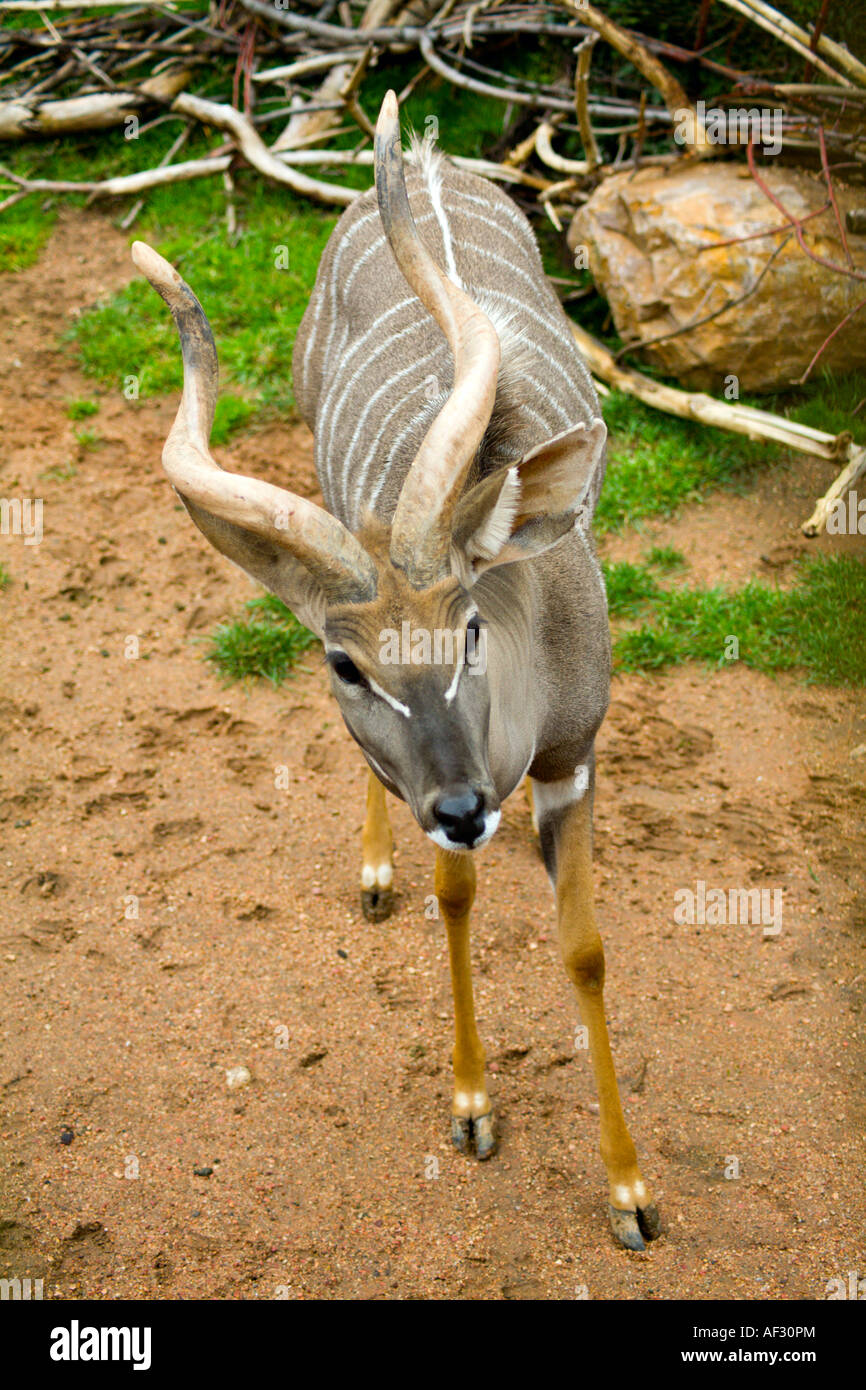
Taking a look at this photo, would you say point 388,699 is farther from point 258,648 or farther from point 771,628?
point 771,628

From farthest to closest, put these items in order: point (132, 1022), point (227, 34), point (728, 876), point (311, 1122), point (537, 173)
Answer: point (227, 34) → point (537, 173) → point (728, 876) → point (132, 1022) → point (311, 1122)

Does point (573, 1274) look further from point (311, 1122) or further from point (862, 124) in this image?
point (862, 124)

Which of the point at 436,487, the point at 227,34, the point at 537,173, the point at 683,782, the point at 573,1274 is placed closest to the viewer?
the point at 436,487

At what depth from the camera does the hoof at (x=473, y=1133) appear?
11.0 ft

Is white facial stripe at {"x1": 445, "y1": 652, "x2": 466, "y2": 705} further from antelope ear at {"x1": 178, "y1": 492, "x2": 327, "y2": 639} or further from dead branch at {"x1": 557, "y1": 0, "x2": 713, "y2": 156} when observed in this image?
dead branch at {"x1": 557, "y1": 0, "x2": 713, "y2": 156}

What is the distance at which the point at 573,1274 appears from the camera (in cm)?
303

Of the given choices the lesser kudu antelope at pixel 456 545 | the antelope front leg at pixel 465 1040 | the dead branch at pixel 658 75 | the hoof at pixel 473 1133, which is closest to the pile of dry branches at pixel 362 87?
the dead branch at pixel 658 75

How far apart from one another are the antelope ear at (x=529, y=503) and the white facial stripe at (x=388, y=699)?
13.7 inches

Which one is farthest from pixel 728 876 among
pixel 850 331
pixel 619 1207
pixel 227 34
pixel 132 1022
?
pixel 227 34

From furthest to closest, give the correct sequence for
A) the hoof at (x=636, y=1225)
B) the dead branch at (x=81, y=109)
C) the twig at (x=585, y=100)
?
the dead branch at (x=81, y=109) < the twig at (x=585, y=100) < the hoof at (x=636, y=1225)

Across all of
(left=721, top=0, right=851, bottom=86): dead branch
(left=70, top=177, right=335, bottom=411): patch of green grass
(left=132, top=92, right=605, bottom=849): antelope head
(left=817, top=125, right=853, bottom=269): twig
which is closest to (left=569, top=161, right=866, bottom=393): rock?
(left=817, top=125, right=853, bottom=269): twig

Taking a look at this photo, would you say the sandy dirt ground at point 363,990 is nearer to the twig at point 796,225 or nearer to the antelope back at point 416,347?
the twig at point 796,225

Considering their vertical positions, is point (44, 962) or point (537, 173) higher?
point (537, 173)

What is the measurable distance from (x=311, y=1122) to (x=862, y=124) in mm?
4564
